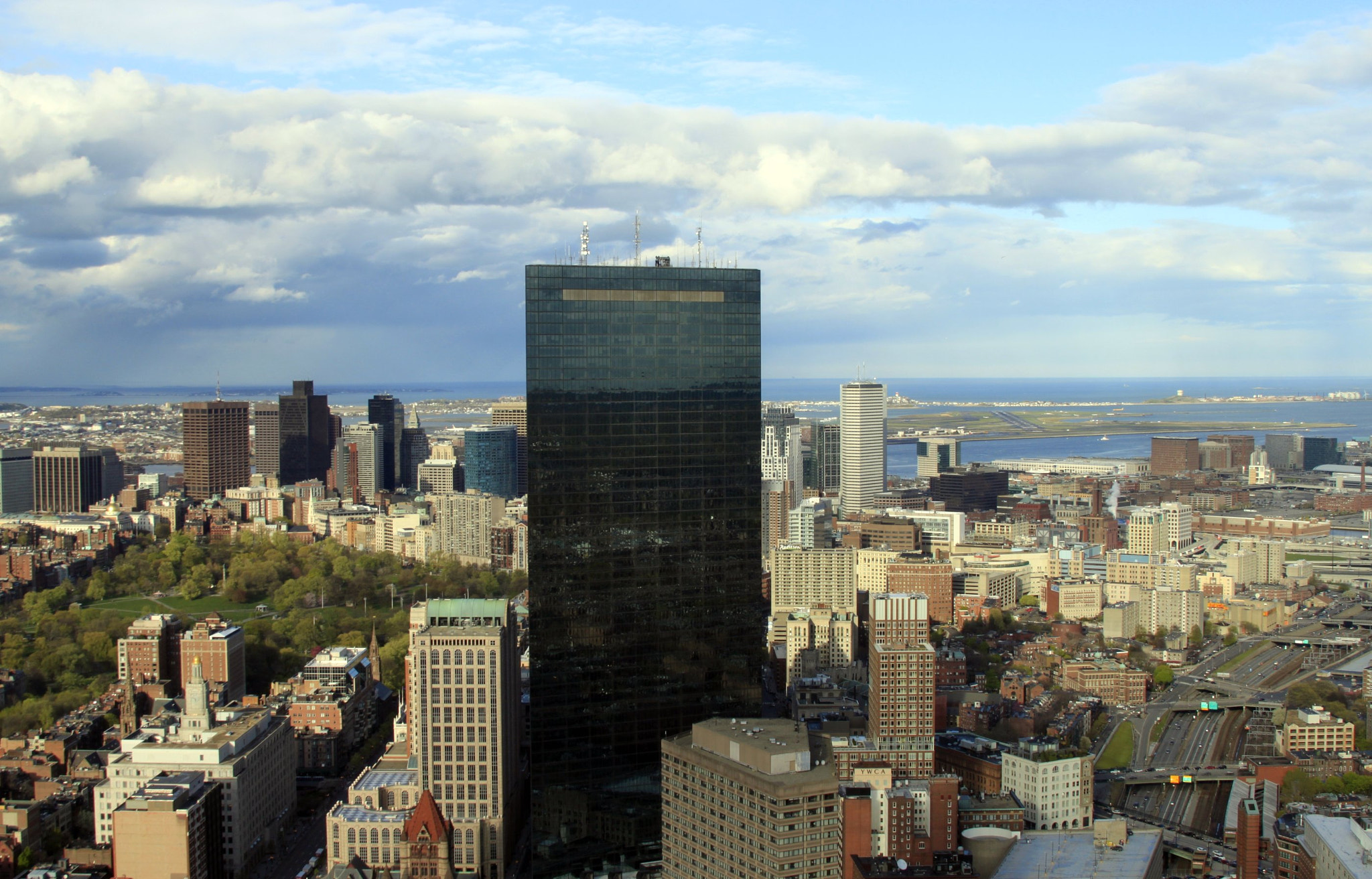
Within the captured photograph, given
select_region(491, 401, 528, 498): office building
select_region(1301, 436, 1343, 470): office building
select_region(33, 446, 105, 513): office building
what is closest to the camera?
select_region(33, 446, 105, 513): office building

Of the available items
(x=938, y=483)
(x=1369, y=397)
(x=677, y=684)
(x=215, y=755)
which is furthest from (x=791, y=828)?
(x=1369, y=397)

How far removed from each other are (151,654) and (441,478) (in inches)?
1757

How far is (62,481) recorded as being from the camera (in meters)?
76.9

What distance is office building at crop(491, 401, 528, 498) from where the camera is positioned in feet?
264

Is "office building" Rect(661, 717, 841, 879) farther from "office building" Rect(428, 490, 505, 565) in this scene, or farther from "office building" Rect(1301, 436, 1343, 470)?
"office building" Rect(1301, 436, 1343, 470)

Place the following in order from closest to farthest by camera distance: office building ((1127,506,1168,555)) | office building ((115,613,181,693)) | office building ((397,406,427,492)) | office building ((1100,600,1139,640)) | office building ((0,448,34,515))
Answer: office building ((115,613,181,693)) < office building ((1100,600,1139,640)) < office building ((1127,506,1168,555)) < office building ((0,448,34,515)) < office building ((397,406,427,492))

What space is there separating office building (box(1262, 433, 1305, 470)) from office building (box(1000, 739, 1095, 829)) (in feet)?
290

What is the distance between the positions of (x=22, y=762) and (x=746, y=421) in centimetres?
2009

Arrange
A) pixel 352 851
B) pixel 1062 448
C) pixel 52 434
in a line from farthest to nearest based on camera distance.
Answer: pixel 1062 448 < pixel 52 434 < pixel 352 851

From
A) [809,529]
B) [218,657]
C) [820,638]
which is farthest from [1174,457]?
[218,657]

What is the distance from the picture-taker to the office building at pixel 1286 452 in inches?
4279

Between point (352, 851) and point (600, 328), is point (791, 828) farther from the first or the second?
point (600, 328)

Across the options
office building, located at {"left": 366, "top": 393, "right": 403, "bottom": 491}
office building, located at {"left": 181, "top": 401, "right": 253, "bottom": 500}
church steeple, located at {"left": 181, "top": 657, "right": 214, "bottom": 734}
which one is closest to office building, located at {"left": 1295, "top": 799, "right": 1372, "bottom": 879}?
church steeple, located at {"left": 181, "top": 657, "right": 214, "bottom": 734}

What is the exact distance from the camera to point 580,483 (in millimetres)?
28484
